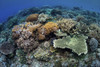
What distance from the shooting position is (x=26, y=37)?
5.23 m

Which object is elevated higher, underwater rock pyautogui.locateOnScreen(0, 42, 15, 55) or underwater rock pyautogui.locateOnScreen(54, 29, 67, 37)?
underwater rock pyautogui.locateOnScreen(54, 29, 67, 37)

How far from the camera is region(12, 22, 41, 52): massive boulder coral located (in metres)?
5.05

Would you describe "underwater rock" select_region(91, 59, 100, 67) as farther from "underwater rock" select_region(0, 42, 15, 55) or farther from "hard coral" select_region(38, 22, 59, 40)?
"underwater rock" select_region(0, 42, 15, 55)

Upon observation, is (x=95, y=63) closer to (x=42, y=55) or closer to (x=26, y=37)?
(x=42, y=55)

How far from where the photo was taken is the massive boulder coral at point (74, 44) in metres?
4.00

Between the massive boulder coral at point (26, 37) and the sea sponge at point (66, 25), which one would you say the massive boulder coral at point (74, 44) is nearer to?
the sea sponge at point (66, 25)

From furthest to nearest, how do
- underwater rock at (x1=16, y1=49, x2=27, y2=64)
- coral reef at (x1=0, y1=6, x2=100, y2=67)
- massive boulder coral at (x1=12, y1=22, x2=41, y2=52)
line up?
1. massive boulder coral at (x1=12, y1=22, x2=41, y2=52)
2. underwater rock at (x1=16, y1=49, x2=27, y2=64)
3. coral reef at (x1=0, y1=6, x2=100, y2=67)

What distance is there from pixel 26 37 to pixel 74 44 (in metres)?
3.10

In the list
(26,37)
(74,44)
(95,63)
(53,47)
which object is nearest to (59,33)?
(53,47)

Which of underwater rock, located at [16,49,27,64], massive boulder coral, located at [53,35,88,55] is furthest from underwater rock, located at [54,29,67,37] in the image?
underwater rock, located at [16,49,27,64]

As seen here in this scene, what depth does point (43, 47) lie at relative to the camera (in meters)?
5.01

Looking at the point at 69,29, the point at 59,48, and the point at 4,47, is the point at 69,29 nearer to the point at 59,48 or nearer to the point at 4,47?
the point at 59,48

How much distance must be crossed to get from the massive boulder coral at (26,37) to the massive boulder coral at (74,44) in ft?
5.42

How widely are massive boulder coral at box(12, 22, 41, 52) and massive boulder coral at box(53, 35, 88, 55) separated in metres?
1.65
